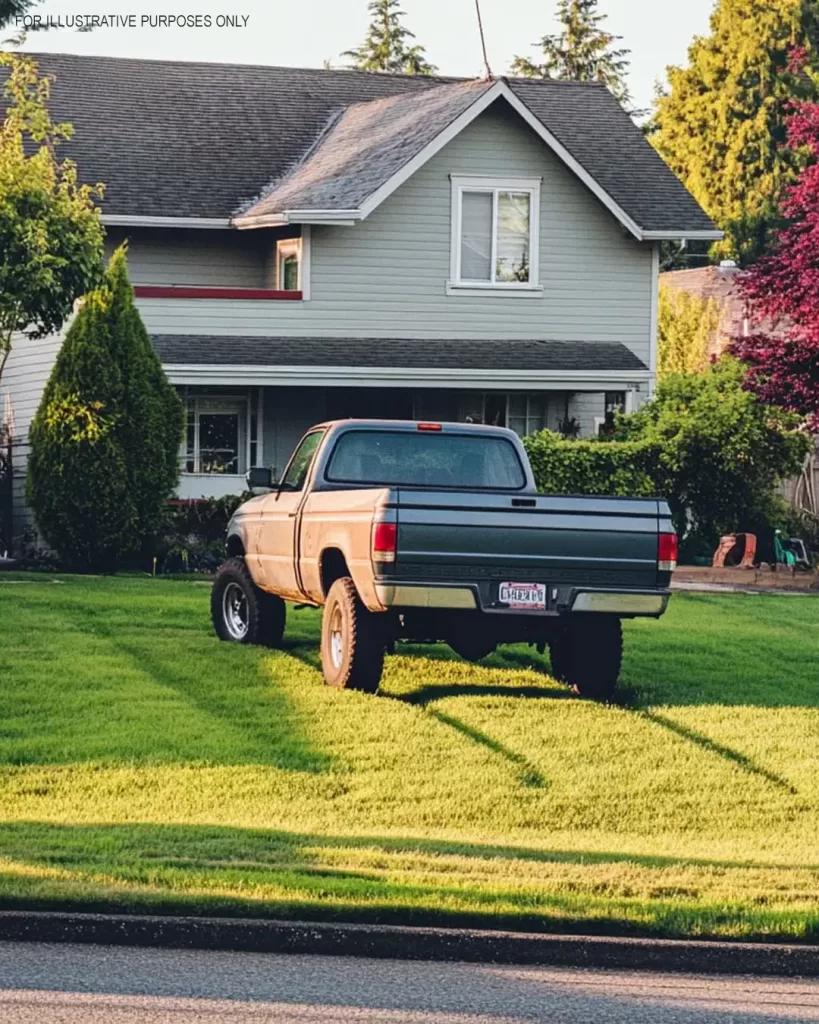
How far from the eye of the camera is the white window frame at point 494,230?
3206 centimetres

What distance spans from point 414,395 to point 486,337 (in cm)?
146

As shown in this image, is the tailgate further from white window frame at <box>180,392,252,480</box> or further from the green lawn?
white window frame at <box>180,392,252,480</box>

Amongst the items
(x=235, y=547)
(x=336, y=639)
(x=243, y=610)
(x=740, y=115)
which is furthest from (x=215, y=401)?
(x=740, y=115)

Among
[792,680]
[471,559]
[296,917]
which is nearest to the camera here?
[296,917]

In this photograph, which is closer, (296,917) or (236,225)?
(296,917)

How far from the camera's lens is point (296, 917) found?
353 inches

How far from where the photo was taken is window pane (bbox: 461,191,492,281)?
3231 centimetres

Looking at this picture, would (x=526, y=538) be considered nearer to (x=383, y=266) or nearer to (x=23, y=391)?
(x=383, y=266)

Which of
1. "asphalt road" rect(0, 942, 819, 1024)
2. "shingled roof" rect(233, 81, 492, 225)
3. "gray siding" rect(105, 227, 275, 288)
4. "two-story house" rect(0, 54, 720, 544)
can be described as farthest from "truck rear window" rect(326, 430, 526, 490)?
"gray siding" rect(105, 227, 275, 288)

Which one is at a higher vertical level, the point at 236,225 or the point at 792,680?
the point at 236,225

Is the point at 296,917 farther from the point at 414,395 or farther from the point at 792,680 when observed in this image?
the point at 414,395

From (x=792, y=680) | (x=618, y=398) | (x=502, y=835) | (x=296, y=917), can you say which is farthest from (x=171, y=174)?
(x=296, y=917)

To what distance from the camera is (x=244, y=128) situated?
3516 cm

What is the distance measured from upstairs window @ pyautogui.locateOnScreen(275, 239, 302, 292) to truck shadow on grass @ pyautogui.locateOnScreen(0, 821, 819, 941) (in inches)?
850
